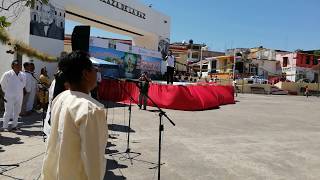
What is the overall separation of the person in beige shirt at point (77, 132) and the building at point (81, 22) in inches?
216

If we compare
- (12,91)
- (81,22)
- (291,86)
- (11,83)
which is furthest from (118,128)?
(291,86)

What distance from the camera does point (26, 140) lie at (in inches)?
368

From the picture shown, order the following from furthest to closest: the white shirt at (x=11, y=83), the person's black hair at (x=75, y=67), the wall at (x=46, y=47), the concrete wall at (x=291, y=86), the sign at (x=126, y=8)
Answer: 1. the concrete wall at (x=291, y=86)
2. the sign at (x=126, y=8)
3. the wall at (x=46, y=47)
4. the white shirt at (x=11, y=83)
5. the person's black hair at (x=75, y=67)

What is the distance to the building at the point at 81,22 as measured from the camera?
16703 mm

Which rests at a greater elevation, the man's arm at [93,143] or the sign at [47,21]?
the sign at [47,21]

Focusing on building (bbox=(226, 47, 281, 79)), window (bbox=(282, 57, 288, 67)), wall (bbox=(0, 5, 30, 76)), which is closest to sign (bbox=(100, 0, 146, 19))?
wall (bbox=(0, 5, 30, 76))

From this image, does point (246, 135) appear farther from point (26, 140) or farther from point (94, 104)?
point (94, 104)

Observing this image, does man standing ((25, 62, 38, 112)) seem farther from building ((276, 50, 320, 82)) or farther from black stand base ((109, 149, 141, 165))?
building ((276, 50, 320, 82))

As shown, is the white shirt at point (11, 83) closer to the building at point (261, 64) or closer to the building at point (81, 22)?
the building at point (81, 22)

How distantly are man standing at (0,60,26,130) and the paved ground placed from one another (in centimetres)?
54

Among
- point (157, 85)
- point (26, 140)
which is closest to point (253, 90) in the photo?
point (157, 85)

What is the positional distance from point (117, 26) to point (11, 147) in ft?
64.5

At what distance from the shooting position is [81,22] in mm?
24438

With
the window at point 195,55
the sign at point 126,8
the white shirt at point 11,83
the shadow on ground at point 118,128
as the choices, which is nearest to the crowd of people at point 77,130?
the white shirt at point 11,83
